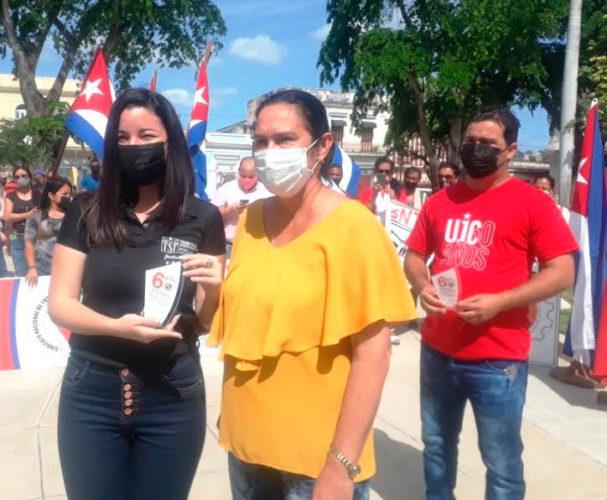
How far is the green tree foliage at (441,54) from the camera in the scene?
70.1 feet

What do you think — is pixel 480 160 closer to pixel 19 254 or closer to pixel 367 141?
pixel 19 254

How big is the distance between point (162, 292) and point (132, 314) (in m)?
0.11

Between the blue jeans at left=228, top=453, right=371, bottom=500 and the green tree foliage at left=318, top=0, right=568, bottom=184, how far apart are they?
67.0 ft

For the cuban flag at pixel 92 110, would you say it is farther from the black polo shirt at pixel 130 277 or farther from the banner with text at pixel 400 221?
the black polo shirt at pixel 130 277

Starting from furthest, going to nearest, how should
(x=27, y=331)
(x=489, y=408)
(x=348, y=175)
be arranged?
(x=348, y=175)
(x=27, y=331)
(x=489, y=408)

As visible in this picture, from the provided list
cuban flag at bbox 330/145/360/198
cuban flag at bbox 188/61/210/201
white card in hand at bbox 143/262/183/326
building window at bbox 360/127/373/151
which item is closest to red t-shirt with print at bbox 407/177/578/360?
white card in hand at bbox 143/262/183/326

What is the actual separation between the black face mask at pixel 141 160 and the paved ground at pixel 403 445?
2.17m

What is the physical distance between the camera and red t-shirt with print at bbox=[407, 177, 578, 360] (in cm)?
272

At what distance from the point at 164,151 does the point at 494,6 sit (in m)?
21.3

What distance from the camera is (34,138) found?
24484 millimetres

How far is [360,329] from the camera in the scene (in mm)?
1753

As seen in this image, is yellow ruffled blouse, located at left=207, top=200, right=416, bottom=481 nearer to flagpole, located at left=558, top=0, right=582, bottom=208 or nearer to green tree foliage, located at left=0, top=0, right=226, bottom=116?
flagpole, located at left=558, top=0, right=582, bottom=208

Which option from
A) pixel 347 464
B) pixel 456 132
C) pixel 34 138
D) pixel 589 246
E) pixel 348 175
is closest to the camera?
pixel 347 464

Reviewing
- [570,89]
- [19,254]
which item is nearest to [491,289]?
[19,254]
